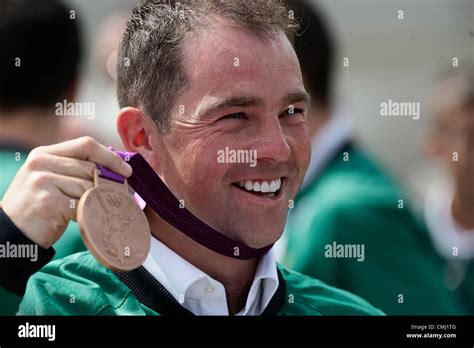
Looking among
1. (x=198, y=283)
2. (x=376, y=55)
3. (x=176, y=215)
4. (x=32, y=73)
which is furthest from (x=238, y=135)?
(x=376, y=55)

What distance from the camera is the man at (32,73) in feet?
12.5

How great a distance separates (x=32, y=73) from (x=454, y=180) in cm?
237

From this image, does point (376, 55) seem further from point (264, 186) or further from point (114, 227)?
point (114, 227)

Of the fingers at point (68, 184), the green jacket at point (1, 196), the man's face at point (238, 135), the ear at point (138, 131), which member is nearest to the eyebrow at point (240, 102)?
the man's face at point (238, 135)

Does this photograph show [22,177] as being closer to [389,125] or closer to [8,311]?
[8,311]

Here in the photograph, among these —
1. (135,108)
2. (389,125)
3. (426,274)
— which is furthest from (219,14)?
(389,125)

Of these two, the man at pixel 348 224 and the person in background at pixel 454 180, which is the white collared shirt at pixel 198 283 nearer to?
the man at pixel 348 224

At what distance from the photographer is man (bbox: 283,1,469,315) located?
397 centimetres

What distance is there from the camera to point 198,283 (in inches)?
123

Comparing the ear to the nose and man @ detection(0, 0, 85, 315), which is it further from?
man @ detection(0, 0, 85, 315)

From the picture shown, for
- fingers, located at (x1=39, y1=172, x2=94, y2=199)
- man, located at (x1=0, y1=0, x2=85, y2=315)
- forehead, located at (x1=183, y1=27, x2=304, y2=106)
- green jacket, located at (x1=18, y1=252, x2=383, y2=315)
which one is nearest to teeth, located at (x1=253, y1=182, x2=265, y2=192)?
forehead, located at (x1=183, y1=27, x2=304, y2=106)

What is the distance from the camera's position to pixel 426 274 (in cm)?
417

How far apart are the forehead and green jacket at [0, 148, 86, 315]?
67cm

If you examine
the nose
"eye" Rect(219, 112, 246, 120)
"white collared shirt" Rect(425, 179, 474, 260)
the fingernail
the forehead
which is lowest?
"white collared shirt" Rect(425, 179, 474, 260)
